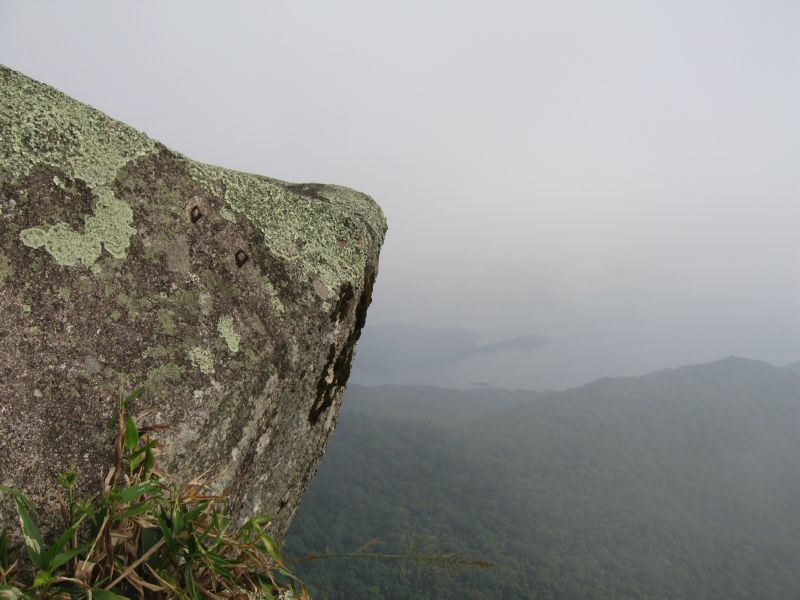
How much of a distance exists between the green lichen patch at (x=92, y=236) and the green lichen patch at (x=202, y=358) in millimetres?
897

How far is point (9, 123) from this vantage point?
132 inches

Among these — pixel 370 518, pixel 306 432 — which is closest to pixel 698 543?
pixel 370 518

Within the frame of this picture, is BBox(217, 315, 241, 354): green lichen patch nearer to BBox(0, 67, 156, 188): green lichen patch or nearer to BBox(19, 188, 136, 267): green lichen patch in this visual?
BBox(19, 188, 136, 267): green lichen patch

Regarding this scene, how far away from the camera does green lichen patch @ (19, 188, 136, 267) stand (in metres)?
3.24

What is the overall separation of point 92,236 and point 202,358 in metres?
1.18

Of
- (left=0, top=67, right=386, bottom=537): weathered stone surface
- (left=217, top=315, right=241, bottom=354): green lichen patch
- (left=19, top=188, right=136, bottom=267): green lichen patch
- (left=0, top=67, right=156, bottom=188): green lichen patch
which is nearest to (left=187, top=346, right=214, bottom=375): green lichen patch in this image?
(left=0, top=67, right=386, bottom=537): weathered stone surface

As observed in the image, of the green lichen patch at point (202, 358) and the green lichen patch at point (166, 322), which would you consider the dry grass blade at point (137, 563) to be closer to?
the green lichen patch at point (202, 358)

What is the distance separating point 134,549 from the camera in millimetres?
2432

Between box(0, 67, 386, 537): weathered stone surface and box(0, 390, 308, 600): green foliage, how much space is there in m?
0.32

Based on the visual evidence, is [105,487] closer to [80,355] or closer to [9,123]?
[80,355]

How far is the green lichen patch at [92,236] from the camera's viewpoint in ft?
10.6

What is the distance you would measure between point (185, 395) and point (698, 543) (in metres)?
250

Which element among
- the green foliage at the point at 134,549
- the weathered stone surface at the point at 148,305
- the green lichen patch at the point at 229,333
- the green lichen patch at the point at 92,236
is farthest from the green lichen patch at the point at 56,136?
the green foliage at the point at 134,549

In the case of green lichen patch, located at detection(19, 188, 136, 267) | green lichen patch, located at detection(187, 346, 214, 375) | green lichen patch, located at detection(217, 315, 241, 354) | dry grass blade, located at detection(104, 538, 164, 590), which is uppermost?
green lichen patch, located at detection(19, 188, 136, 267)
